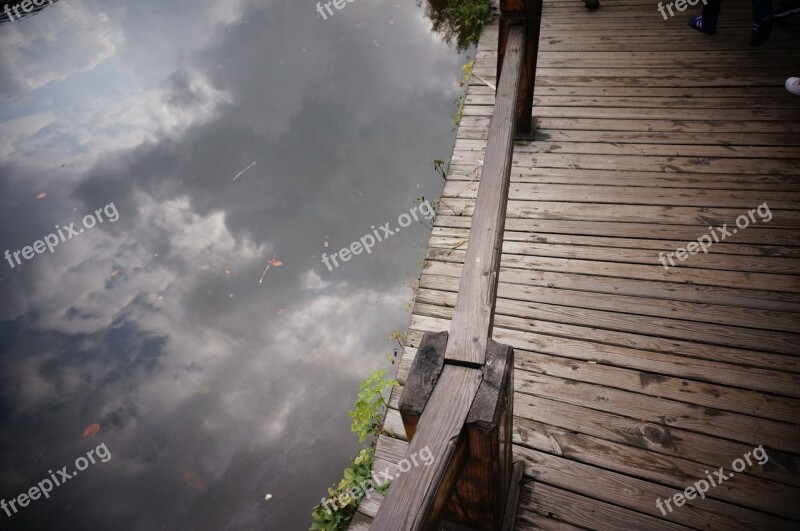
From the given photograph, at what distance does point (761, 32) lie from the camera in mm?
4133

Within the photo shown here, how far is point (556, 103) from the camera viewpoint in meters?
4.29

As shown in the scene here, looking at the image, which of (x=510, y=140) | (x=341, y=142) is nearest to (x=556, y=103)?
(x=510, y=140)

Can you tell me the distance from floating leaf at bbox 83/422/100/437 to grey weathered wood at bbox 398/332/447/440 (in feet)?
14.0

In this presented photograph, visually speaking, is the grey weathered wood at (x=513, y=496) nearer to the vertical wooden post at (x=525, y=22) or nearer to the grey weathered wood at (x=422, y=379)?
the grey weathered wood at (x=422, y=379)

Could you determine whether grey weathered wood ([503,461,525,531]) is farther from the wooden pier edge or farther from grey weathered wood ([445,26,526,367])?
grey weathered wood ([445,26,526,367])

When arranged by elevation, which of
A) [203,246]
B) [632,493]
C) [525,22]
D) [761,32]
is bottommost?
[203,246]

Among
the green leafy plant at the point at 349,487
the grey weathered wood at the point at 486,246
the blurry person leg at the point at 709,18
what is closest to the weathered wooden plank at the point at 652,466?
the green leafy plant at the point at 349,487

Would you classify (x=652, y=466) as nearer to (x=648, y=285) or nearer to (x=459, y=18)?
(x=648, y=285)

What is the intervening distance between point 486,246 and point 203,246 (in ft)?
15.1

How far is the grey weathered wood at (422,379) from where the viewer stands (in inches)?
47.3

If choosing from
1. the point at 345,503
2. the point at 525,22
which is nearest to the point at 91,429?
the point at 345,503

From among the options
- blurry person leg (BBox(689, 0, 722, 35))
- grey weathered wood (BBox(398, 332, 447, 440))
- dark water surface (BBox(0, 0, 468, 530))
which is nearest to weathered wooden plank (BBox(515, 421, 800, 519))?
grey weathered wood (BBox(398, 332, 447, 440))

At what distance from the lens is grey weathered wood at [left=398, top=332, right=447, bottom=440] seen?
3.94ft

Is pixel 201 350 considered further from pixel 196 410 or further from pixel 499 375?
pixel 499 375
